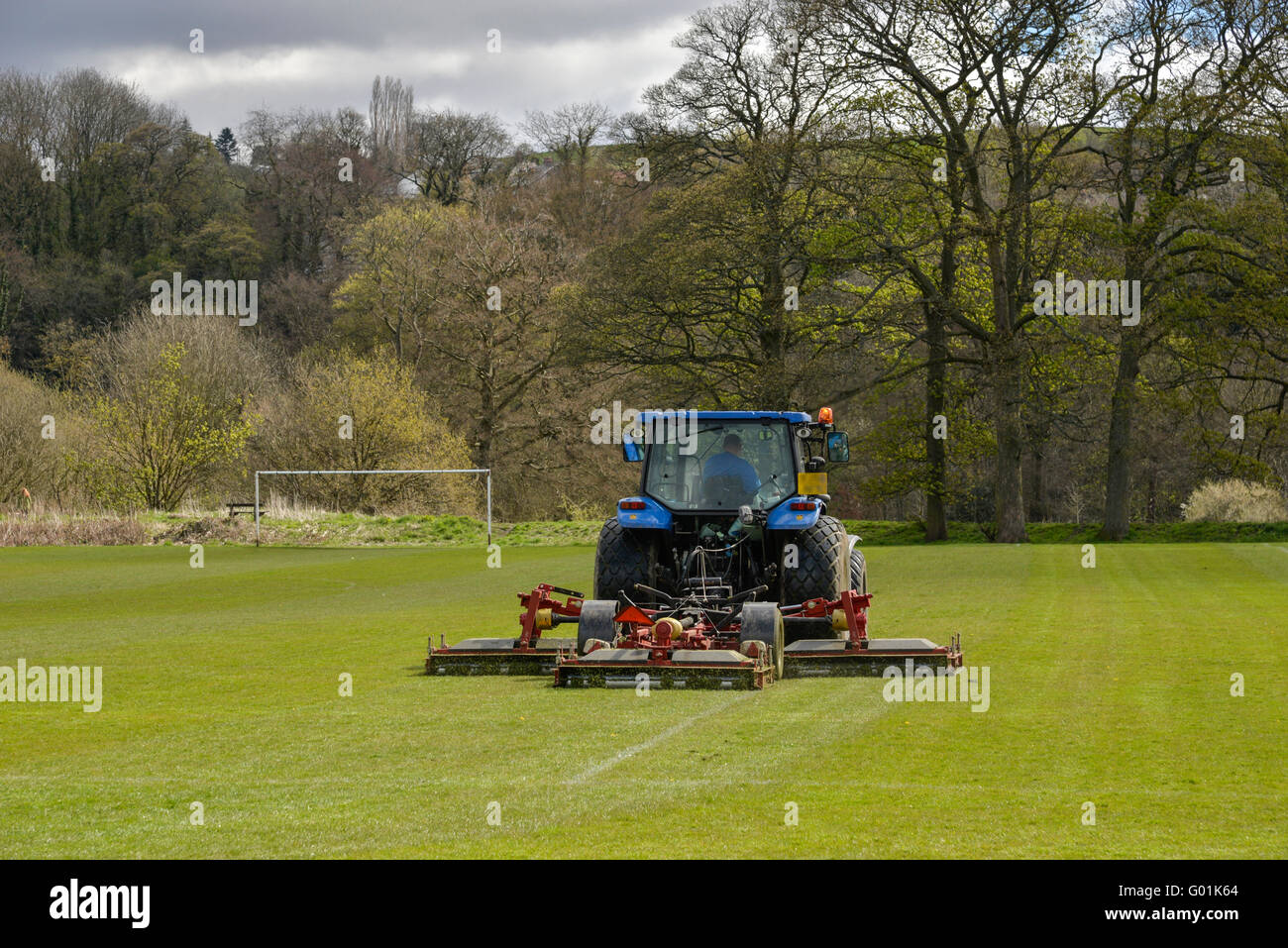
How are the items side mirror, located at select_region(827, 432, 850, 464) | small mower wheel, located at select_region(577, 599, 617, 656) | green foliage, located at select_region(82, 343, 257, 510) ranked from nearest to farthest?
small mower wheel, located at select_region(577, 599, 617, 656) < side mirror, located at select_region(827, 432, 850, 464) < green foliage, located at select_region(82, 343, 257, 510)

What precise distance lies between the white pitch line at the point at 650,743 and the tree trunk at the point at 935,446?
108ft

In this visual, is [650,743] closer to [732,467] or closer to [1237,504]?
[732,467]

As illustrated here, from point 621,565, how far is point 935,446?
32.6m

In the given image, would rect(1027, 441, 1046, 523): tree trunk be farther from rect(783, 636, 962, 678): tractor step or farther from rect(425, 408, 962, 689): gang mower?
rect(783, 636, 962, 678): tractor step

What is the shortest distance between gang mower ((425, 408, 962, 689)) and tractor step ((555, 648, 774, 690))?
0.01m

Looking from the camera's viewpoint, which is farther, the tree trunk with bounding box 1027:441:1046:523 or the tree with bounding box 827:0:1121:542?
the tree trunk with bounding box 1027:441:1046:523

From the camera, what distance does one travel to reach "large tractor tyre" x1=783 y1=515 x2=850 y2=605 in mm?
12695

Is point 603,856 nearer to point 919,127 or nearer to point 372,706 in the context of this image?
point 372,706

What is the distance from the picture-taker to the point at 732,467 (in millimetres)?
13430

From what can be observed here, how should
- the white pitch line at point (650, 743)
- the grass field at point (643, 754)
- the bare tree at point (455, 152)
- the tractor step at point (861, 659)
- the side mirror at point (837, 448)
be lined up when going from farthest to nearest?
the bare tree at point (455, 152)
the side mirror at point (837, 448)
the tractor step at point (861, 659)
the white pitch line at point (650, 743)
the grass field at point (643, 754)

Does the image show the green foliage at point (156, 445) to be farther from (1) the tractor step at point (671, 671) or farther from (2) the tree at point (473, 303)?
(1) the tractor step at point (671, 671)

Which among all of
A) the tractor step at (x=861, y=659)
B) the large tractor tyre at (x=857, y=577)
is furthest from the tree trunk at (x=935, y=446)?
the tractor step at (x=861, y=659)

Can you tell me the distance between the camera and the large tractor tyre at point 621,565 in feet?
42.5

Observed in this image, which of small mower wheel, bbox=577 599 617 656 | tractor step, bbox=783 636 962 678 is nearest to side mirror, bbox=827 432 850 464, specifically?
tractor step, bbox=783 636 962 678
